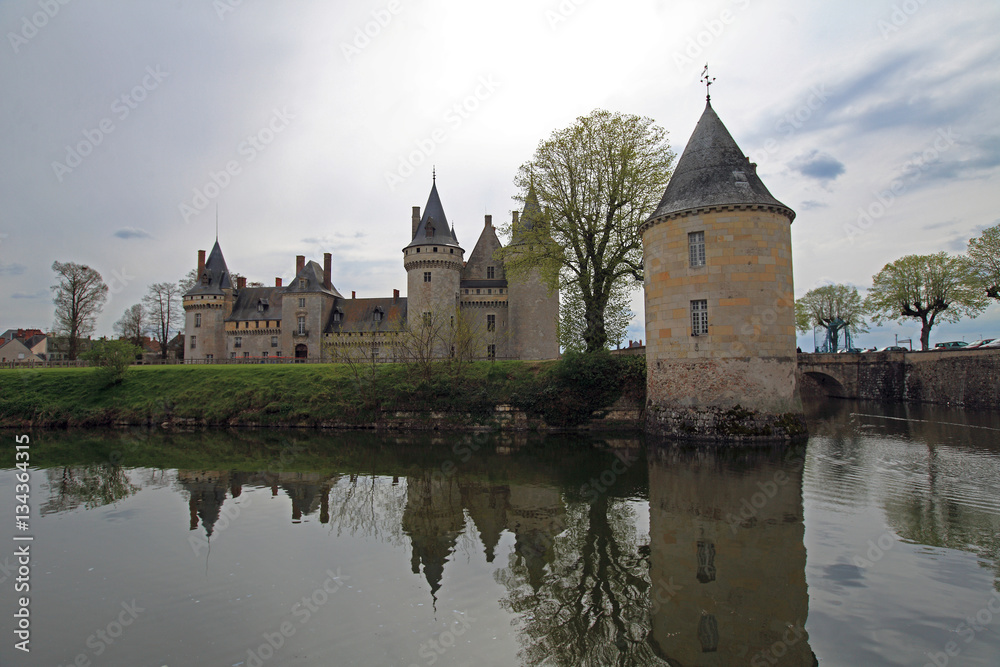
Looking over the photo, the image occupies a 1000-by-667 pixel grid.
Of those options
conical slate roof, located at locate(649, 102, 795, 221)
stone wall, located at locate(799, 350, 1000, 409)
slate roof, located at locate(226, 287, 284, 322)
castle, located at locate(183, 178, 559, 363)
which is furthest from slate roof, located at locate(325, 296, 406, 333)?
stone wall, located at locate(799, 350, 1000, 409)

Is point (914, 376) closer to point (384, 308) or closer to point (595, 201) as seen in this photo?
point (595, 201)

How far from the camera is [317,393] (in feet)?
84.9

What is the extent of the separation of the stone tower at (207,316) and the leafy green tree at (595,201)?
3384 cm

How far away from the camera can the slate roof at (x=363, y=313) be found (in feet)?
143

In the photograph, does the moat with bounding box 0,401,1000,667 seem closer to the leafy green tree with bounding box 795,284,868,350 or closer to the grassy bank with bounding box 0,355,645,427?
the grassy bank with bounding box 0,355,645,427

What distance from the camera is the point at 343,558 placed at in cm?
776

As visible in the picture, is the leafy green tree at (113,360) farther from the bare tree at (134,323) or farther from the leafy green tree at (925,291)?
→ the leafy green tree at (925,291)

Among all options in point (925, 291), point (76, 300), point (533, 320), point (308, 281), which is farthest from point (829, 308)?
point (76, 300)

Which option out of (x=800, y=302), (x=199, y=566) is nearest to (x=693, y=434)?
(x=199, y=566)

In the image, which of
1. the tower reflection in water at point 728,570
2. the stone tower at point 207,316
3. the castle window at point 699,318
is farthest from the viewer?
the stone tower at point 207,316

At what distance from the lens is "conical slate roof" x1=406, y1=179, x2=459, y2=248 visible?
3694 cm

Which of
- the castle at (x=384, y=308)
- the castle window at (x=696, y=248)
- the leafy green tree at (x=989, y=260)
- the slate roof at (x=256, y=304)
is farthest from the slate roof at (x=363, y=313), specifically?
the leafy green tree at (x=989, y=260)

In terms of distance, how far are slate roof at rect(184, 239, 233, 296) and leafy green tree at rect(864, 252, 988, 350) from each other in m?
53.9

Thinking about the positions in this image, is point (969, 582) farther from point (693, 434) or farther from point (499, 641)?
point (693, 434)
